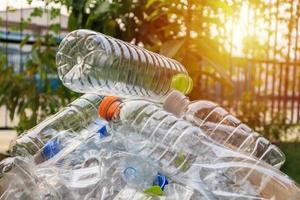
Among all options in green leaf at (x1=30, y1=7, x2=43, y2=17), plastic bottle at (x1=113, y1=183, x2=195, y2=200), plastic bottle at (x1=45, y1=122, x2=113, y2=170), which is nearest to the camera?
plastic bottle at (x1=113, y1=183, x2=195, y2=200)

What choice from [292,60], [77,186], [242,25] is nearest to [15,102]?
[242,25]

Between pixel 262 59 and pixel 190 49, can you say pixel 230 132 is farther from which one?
pixel 262 59

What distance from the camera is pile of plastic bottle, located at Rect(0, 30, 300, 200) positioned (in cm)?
91

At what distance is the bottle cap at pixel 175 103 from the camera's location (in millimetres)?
1069

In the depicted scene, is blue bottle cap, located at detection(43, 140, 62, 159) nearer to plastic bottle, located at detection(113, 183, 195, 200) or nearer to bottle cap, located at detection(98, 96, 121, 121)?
bottle cap, located at detection(98, 96, 121, 121)

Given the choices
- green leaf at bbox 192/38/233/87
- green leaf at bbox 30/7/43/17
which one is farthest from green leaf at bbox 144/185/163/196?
green leaf at bbox 30/7/43/17

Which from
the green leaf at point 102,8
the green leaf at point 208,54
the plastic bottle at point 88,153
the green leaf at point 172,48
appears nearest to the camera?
the plastic bottle at point 88,153

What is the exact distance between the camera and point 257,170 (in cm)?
93

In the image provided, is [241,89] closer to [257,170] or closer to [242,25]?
[242,25]

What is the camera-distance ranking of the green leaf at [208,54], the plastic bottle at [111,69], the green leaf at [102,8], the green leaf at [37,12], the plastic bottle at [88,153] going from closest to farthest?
the plastic bottle at [88,153] < the plastic bottle at [111,69] < the green leaf at [208,54] < the green leaf at [102,8] < the green leaf at [37,12]

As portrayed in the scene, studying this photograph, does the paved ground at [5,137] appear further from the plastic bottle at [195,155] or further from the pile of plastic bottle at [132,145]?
the plastic bottle at [195,155]

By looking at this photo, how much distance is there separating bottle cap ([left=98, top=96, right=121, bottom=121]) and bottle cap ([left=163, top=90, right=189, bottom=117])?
10 cm

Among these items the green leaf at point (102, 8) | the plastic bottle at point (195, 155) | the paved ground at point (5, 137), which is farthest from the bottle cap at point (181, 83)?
the paved ground at point (5, 137)

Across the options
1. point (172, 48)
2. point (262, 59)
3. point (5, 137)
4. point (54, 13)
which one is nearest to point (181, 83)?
point (172, 48)
